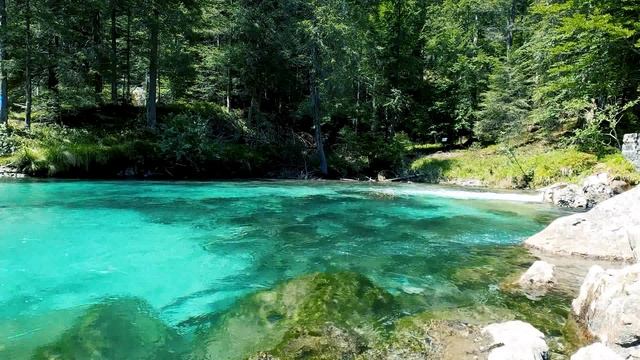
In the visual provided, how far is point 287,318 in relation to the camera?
5945 mm

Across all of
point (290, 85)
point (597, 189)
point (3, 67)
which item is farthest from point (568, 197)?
point (3, 67)

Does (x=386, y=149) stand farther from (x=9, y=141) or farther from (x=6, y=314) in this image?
(x=6, y=314)

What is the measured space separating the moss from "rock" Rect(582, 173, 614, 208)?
1248 centimetres

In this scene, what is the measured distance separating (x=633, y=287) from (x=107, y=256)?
8198mm

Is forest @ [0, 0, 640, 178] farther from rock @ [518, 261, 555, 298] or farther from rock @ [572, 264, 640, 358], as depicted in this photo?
rock @ [572, 264, 640, 358]

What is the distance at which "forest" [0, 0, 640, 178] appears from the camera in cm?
2298

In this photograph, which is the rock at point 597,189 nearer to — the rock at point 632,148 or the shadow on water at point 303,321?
the rock at point 632,148

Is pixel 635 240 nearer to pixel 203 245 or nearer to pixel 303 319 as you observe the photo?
pixel 303 319

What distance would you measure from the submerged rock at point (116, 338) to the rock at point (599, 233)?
7.65 m

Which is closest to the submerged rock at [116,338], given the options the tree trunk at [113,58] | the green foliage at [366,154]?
the tree trunk at [113,58]

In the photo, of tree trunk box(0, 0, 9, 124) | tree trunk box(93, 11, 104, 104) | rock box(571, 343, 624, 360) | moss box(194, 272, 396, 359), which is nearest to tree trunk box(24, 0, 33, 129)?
tree trunk box(0, 0, 9, 124)

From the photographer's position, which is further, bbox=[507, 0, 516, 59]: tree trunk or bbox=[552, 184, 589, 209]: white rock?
bbox=[507, 0, 516, 59]: tree trunk

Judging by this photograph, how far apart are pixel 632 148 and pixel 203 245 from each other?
15.8m

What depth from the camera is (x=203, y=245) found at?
977 cm
